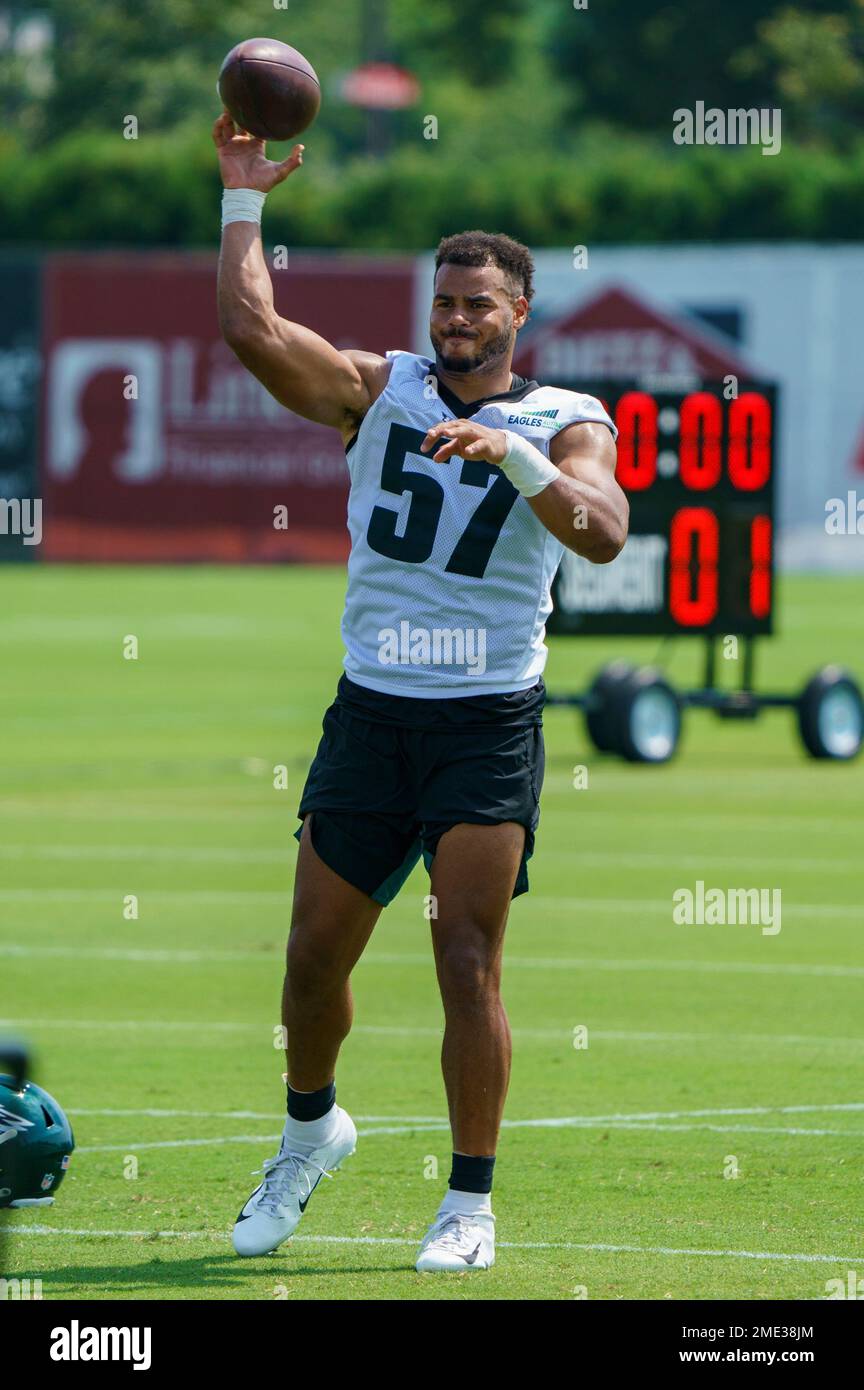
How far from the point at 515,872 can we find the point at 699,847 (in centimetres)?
824

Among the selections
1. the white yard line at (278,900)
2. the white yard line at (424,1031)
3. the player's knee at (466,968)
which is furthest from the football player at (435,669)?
the white yard line at (278,900)

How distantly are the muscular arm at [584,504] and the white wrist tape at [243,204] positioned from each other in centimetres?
92

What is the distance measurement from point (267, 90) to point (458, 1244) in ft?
9.45

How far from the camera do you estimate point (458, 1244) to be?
627cm

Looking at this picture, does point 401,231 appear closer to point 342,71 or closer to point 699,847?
point 699,847

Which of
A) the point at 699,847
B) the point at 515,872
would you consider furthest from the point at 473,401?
the point at 699,847

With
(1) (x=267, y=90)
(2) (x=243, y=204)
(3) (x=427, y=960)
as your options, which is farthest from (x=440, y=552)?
(3) (x=427, y=960)

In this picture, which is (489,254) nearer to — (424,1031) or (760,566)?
(424,1031)

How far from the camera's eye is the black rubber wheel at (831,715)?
19.3 m

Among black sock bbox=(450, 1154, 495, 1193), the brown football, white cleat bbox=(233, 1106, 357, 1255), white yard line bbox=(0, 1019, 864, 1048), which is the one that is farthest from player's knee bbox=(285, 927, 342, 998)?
white yard line bbox=(0, 1019, 864, 1048)

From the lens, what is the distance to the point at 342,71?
101250mm

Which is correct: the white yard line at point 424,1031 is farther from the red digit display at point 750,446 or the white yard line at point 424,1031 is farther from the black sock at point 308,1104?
the red digit display at point 750,446

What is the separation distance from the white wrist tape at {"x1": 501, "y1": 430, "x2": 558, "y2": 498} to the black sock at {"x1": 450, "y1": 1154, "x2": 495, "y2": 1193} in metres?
1.58

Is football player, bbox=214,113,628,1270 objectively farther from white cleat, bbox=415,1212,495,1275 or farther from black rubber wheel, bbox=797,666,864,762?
black rubber wheel, bbox=797,666,864,762
